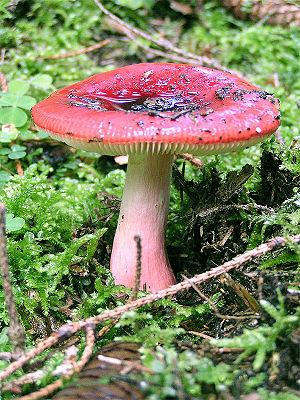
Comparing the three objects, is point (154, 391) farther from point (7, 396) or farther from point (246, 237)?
point (246, 237)

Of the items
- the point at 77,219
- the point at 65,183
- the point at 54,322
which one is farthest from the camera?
the point at 65,183

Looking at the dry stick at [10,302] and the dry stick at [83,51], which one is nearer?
the dry stick at [10,302]

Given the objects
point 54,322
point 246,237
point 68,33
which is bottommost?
point 54,322

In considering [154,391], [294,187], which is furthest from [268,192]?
[154,391]

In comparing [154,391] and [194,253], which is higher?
[154,391]

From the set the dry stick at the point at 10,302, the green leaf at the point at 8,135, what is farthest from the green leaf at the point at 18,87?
the dry stick at the point at 10,302

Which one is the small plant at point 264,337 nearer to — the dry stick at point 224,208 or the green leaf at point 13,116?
the dry stick at point 224,208

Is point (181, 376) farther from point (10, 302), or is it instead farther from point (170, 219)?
point (170, 219)

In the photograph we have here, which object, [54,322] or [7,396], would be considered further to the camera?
[54,322]
